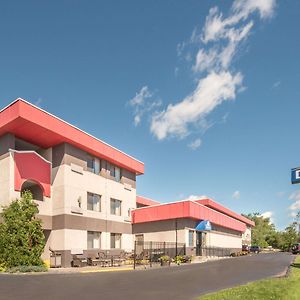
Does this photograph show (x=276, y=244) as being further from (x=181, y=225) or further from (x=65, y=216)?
(x=65, y=216)

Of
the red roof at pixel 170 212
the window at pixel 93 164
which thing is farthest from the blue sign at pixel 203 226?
the window at pixel 93 164

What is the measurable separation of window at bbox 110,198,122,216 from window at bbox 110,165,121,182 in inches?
82.5

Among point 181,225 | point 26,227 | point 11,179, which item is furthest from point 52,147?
point 181,225

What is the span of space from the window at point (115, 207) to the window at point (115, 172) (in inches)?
82.5

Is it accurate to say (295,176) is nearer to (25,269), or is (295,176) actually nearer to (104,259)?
(25,269)

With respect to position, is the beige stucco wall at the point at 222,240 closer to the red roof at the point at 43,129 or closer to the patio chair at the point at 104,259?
the patio chair at the point at 104,259

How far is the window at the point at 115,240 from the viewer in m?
35.6

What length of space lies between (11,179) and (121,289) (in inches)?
618

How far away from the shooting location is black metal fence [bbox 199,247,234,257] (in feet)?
137

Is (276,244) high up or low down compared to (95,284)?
down

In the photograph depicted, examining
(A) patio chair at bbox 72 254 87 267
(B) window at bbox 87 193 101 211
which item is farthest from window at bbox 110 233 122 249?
(A) patio chair at bbox 72 254 87 267

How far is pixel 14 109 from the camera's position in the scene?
2608 cm

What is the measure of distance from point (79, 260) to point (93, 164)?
8.54 metres

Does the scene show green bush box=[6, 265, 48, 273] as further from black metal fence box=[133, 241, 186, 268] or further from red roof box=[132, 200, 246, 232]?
red roof box=[132, 200, 246, 232]
